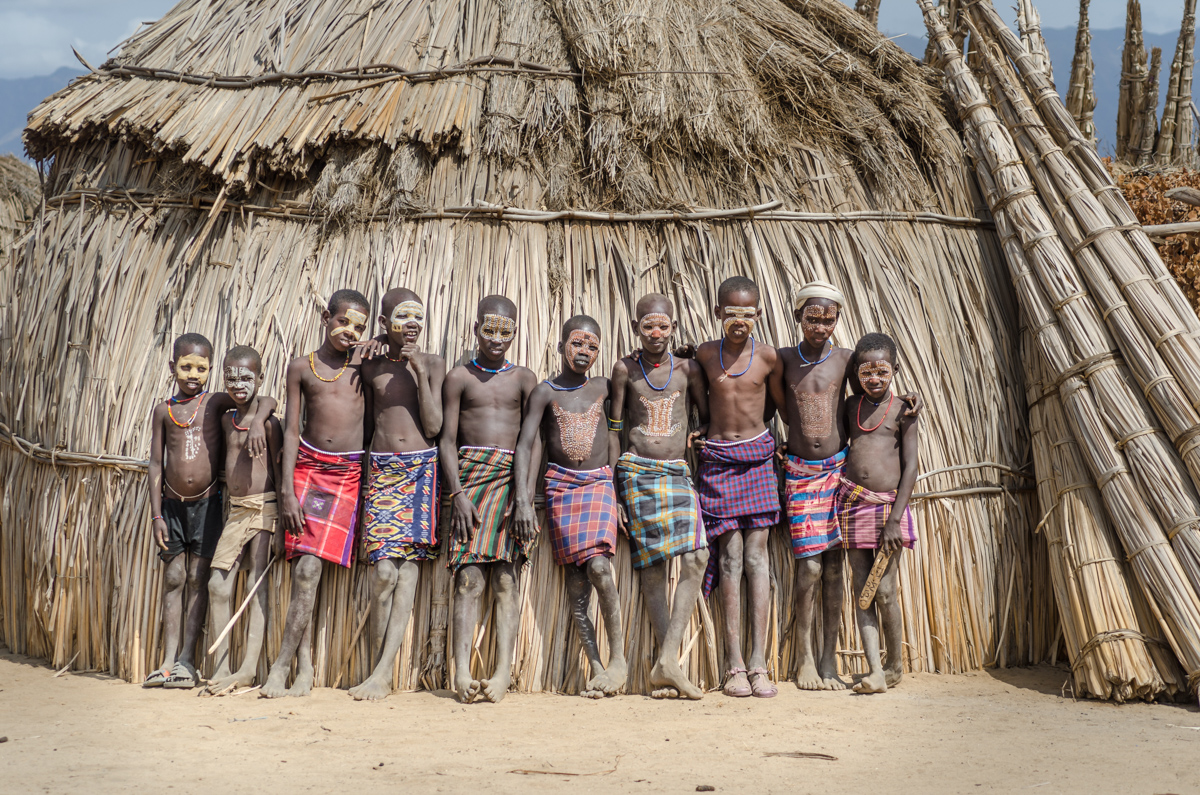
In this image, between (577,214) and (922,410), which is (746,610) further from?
(577,214)

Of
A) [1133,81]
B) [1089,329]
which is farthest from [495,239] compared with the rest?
[1133,81]

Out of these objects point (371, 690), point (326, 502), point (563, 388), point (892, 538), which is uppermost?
point (563, 388)

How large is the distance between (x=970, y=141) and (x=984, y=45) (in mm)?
623

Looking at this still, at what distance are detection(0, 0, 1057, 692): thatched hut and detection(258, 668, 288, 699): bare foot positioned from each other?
0.28 meters

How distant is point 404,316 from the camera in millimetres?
4453

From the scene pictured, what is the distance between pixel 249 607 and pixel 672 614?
1874 mm

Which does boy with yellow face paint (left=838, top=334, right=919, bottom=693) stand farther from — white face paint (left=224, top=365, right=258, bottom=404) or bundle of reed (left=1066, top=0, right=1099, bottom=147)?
bundle of reed (left=1066, top=0, right=1099, bottom=147)

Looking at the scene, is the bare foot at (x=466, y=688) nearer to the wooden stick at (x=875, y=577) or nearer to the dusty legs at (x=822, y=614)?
the dusty legs at (x=822, y=614)

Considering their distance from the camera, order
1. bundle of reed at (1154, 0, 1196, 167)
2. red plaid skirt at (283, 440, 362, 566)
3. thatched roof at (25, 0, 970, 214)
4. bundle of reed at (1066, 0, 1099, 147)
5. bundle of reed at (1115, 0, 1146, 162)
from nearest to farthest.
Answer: red plaid skirt at (283, 440, 362, 566) → thatched roof at (25, 0, 970, 214) → bundle of reed at (1154, 0, 1196, 167) → bundle of reed at (1066, 0, 1099, 147) → bundle of reed at (1115, 0, 1146, 162)

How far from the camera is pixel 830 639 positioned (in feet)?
14.8

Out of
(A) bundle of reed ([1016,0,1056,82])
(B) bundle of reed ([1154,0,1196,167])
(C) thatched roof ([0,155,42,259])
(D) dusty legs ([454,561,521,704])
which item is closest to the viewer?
(D) dusty legs ([454,561,521,704])

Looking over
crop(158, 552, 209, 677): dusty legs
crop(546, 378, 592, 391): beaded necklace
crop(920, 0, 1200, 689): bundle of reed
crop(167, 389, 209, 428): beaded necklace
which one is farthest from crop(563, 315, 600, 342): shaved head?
crop(920, 0, 1200, 689): bundle of reed

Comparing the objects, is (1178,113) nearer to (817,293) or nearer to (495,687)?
(817,293)

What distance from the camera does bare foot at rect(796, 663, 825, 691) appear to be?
14.4 feet
